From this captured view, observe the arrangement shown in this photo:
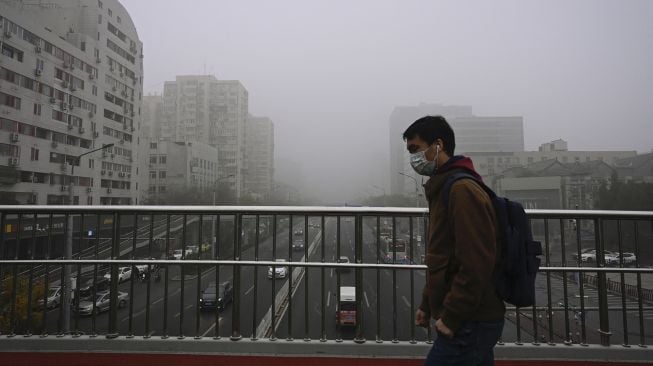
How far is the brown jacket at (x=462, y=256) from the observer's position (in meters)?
1.49

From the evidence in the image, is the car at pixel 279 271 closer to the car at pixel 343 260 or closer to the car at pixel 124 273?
the car at pixel 343 260

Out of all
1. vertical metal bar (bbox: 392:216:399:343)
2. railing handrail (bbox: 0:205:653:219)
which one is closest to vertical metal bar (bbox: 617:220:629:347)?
railing handrail (bbox: 0:205:653:219)

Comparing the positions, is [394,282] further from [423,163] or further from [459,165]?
[459,165]

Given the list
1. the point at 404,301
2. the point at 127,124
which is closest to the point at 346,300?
the point at 404,301

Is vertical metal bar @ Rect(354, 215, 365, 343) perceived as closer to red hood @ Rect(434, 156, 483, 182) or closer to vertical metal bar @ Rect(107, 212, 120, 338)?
red hood @ Rect(434, 156, 483, 182)

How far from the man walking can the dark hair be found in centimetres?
8

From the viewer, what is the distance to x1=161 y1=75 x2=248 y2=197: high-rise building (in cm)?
6994

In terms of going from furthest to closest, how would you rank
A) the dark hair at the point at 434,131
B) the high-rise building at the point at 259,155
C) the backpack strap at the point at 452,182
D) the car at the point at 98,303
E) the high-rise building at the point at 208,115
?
the high-rise building at the point at 259,155 < the high-rise building at the point at 208,115 < the car at the point at 98,303 < the dark hair at the point at 434,131 < the backpack strap at the point at 452,182

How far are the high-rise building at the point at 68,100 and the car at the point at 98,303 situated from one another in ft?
85.6

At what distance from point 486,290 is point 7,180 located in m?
34.3

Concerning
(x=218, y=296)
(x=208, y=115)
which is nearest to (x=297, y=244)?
(x=218, y=296)

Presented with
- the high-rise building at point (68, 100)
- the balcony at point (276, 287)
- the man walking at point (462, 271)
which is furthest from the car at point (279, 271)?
the high-rise building at point (68, 100)

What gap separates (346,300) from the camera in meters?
2.80

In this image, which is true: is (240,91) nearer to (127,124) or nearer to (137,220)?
(127,124)
